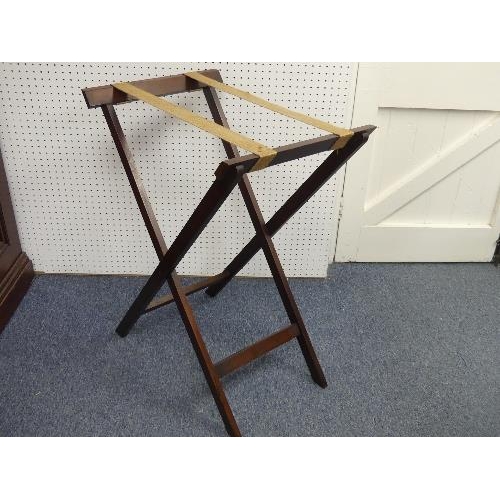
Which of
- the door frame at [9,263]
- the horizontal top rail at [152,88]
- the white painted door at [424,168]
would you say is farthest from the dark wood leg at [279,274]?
the door frame at [9,263]

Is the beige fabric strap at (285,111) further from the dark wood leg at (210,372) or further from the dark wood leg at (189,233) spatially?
the dark wood leg at (210,372)

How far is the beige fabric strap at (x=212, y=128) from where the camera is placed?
141 centimetres

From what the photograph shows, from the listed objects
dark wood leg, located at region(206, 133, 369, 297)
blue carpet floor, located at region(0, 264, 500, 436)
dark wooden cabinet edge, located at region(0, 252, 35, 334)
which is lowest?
blue carpet floor, located at region(0, 264, 500, 436)

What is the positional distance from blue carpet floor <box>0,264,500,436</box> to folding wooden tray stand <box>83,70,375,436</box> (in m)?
0.14

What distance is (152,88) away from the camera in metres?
1.81

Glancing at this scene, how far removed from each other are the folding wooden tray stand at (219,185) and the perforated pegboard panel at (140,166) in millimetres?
284

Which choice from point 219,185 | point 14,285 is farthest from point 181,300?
point 14,285

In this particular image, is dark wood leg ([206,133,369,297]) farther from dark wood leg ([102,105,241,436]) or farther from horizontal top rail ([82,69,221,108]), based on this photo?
horizontal top rail ([82,69,221,108])

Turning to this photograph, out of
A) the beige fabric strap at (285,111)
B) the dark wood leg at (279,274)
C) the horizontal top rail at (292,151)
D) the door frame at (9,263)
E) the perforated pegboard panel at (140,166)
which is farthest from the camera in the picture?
the door frame at (9,263)

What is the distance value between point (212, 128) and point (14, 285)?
1402 mm

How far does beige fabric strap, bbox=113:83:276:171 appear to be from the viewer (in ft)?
4.62

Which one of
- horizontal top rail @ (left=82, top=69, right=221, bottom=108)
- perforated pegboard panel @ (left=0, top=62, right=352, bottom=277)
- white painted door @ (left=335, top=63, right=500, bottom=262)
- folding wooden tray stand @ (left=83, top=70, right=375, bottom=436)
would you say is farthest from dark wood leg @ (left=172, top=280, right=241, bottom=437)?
white painted door @ (left=335, top=63, right=500, bottom=262)

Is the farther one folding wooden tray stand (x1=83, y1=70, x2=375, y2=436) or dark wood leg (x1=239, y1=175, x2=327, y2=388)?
dark wood leg (x1=239, y1=175, x2=327, y2=388)
